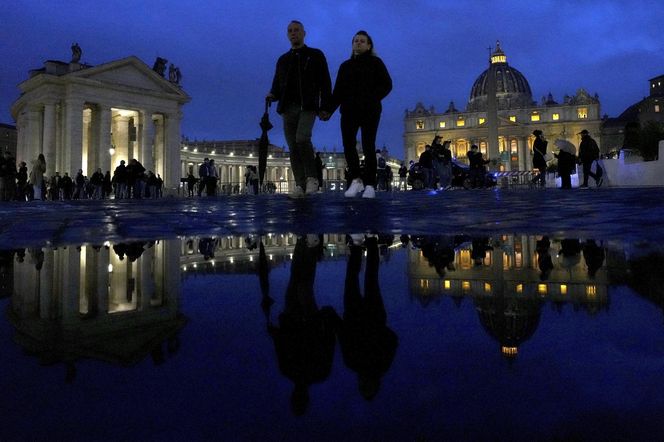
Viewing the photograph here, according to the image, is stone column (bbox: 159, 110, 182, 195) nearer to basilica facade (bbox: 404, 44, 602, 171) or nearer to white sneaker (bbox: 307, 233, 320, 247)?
white sneaker (bbox: 307, 233, 320, 247)

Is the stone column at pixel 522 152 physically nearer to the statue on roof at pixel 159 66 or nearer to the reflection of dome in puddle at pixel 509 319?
the statue on roof at pixel 159 66

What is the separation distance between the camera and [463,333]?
1.06m

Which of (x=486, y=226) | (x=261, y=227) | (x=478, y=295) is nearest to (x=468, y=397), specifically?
(x=478, y=295)

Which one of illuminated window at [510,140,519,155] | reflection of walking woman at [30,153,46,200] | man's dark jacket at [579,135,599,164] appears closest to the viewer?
Result: man's dark jacket at [579,135,599,164]

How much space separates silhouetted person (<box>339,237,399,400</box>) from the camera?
860 millimetres

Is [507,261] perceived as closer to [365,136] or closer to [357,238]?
[357,238]

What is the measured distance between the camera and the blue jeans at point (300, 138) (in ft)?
22.0

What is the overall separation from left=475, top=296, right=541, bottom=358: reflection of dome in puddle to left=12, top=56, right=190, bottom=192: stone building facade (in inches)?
1359

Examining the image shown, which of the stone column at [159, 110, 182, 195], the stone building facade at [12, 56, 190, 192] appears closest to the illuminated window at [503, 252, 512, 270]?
the stone building facade at [12, 56, 190, 192]

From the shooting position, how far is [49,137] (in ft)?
108

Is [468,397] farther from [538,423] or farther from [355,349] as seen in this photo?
[355,349]

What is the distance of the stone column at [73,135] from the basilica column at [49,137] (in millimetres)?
1033

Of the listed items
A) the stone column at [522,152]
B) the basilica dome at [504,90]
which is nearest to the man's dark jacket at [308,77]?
the stone column at [522,152]

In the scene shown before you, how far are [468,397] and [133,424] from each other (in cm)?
43
